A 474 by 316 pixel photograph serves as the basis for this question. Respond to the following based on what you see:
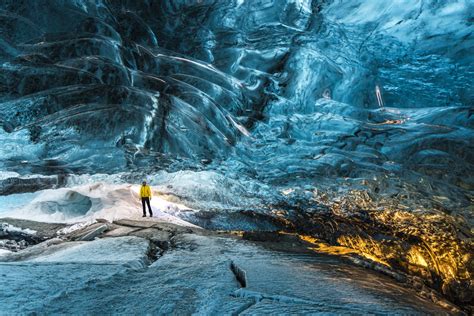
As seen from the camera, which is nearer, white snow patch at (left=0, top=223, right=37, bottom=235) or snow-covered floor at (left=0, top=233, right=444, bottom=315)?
snow-covered floor at (left=0, top=233, right=444, bottom=315)

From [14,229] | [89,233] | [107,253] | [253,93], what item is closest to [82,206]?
[14,229]

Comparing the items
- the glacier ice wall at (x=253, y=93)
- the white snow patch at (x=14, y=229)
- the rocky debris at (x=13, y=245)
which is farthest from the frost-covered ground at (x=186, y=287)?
the glacier ice wall at (x=253, y=93)

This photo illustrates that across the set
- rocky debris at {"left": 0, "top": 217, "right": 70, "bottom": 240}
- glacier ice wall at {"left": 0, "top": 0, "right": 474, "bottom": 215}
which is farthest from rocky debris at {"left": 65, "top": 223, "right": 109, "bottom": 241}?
glacier ice wall at {"left": 0, "top": 0, "right": 474, "bottom": 215}

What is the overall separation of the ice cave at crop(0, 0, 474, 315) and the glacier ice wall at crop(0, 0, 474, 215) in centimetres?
10

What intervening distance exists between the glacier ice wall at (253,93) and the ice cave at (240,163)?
101 mm

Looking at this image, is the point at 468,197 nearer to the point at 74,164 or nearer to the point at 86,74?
the point at 74,164

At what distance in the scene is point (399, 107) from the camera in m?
25.1

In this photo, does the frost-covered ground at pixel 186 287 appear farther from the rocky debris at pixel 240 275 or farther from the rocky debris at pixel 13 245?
the rocky debris at pixel 13 245

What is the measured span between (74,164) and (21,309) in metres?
10.3

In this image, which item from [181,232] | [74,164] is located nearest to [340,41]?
[74,164]

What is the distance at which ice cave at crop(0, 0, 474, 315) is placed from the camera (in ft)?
15.2

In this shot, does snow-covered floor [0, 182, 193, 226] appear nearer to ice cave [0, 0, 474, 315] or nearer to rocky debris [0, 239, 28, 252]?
ice cave [0, 0, 474, 315]

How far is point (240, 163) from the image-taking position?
50.0ft

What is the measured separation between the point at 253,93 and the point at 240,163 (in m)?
10.2
